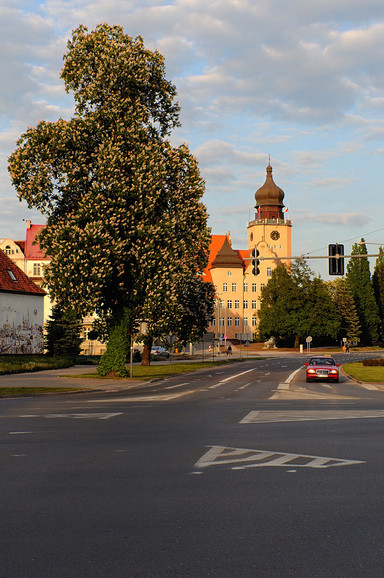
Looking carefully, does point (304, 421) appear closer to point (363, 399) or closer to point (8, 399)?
point (363, 399)

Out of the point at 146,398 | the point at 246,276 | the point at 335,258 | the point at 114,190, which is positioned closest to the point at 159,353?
the point at 114,190

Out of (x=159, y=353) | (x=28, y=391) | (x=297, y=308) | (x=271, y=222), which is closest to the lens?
(x=28, y=391)

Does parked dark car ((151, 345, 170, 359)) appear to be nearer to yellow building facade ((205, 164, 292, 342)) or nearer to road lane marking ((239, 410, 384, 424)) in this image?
yellow building facade ((205, 164, 292, 342))

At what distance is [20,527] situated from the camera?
6359 mm

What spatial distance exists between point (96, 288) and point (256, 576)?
27979 mm

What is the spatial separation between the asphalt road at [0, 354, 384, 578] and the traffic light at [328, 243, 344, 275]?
14.5 metres

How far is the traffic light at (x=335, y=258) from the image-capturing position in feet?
99.0

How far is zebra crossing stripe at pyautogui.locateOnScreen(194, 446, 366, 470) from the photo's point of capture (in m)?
9.86

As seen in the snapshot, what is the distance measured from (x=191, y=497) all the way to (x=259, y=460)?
9.19 feet

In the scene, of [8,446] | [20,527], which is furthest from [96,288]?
[20,527]

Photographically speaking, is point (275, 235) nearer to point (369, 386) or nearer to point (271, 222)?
point (271, 222)

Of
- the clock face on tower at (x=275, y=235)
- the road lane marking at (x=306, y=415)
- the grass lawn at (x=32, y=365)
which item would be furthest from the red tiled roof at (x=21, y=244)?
the road lane marking at (x=306, y=415)

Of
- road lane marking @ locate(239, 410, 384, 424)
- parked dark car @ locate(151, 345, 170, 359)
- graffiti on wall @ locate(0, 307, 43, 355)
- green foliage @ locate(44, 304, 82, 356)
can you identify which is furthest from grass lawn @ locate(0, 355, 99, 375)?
road lane marking @ locate(239, 410, 384, 424)

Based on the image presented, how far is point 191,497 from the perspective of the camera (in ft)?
25.2
